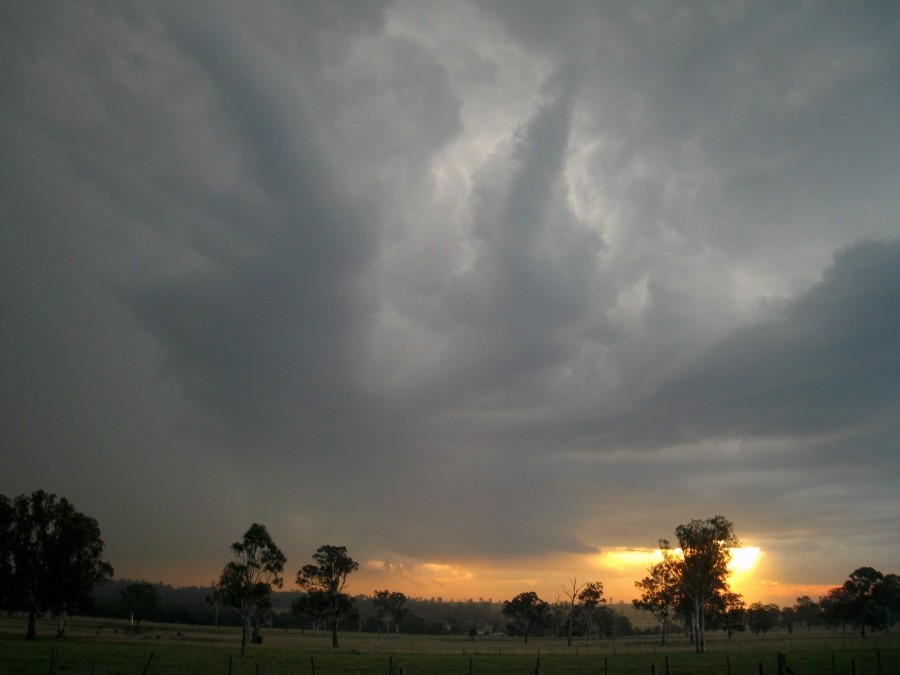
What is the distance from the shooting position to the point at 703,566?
95750 millimetres

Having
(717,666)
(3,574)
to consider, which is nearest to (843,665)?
(717,666)

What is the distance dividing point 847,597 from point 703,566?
6356cm

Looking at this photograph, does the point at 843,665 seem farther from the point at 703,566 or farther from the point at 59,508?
the point at 59,508

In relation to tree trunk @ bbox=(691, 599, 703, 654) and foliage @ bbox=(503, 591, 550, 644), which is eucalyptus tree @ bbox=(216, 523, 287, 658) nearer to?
tree trunk @ bbox=(691, 599, 703, 654)

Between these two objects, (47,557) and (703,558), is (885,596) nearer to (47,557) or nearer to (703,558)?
(703,558)

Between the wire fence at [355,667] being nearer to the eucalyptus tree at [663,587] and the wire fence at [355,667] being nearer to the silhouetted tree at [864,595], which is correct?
the eucalyptus tree at [663,587]

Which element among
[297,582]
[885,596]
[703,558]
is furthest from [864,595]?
[297,582]

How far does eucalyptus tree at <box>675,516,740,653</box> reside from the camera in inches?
3698

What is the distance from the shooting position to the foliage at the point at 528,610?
5919 inches

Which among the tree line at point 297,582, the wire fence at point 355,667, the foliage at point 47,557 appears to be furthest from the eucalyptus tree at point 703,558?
the foliage at point 47,557

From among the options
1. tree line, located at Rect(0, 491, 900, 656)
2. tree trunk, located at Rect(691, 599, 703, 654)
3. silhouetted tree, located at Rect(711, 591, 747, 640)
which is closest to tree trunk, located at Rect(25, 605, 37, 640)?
tree line, located at Rect(0, 491, 900, 656)

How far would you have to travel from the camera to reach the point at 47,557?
7675 cm

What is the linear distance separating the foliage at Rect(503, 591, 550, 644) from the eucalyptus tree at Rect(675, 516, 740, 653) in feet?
193

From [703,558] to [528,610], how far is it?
6645 cm
